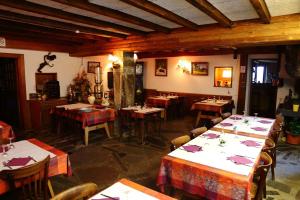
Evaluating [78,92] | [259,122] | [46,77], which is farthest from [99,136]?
[259,122]

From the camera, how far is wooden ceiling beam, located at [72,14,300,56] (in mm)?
3500

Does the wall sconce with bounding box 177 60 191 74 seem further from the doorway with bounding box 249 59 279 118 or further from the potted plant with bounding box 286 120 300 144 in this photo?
the potted plant with bounding box 286 120 300 144

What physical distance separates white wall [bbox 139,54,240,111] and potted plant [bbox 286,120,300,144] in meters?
2.47

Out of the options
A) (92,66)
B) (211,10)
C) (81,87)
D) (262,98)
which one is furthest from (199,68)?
(211,10)

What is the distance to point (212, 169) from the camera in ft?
6.37

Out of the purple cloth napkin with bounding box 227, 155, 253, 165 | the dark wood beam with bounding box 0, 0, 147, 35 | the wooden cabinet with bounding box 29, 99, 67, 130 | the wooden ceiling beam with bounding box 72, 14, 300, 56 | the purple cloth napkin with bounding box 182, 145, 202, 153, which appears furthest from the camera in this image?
the wooden cabinet with bounding box 29, 99, 67, 130

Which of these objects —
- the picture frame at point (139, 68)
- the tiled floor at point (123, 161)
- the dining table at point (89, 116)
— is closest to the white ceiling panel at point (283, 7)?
the tiled floor at point (123, 161)

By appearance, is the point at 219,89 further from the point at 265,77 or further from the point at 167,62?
the point at 265,77

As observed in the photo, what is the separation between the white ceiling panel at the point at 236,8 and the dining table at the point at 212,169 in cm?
195

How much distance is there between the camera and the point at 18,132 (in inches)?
239

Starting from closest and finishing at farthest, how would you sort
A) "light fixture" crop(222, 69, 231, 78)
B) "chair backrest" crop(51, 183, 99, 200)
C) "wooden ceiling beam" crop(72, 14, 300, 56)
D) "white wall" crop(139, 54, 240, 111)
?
"chair backrest" crop(51, 183, 99, 200) < "wooden ceiling beam" crop(72, 14, 300, 56) < "white wall" crop(139, 54, 240, 111) < "light fixture" crop(222, 69, 231, 78)

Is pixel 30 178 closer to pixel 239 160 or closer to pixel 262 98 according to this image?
pixel 239 160

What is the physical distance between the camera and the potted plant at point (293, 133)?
5.06m

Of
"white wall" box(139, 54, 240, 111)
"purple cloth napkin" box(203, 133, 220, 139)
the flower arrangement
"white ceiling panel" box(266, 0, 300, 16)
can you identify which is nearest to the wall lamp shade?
"white wall" box(139, 54, 240, 111)
